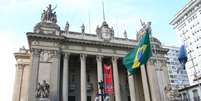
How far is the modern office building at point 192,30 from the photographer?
245ft

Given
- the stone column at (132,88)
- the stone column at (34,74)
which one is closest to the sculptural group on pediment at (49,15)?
the stone column at (34,74)

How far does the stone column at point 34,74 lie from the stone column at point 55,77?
2009mm

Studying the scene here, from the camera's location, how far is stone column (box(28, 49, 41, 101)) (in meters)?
28.3

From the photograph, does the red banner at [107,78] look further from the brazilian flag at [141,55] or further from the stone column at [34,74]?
the stone column at [34,74]

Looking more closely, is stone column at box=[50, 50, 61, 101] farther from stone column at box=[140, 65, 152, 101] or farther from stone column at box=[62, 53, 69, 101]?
stone column at box=[140, 65, 152, 101]

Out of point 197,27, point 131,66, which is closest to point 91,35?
point 131,66

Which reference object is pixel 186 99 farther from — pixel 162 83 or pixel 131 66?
pixel 131 66

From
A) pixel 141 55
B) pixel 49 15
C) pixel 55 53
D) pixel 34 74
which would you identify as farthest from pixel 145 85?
pixel 49 15

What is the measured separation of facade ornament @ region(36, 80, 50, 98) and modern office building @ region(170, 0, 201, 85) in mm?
55688

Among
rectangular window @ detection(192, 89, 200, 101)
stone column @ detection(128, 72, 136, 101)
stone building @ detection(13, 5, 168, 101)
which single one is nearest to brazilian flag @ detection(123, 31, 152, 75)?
stone building @ detection(13, 5, 168, 101)

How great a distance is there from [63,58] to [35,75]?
5.28 metres

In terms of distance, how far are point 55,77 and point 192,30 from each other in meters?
62.3

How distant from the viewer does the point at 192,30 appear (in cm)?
7881

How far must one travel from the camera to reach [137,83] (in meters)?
37.8
